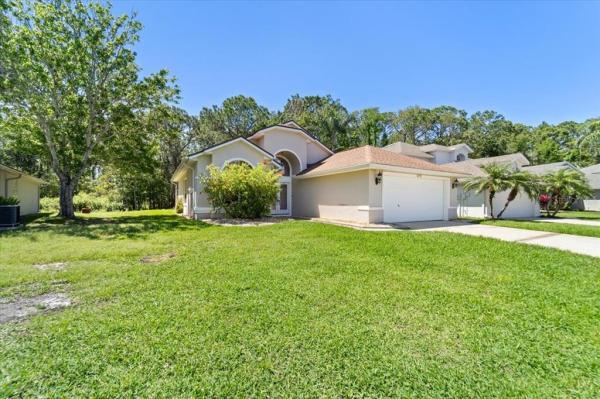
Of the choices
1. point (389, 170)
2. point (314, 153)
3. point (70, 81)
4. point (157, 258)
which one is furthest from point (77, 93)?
point (389, 170)

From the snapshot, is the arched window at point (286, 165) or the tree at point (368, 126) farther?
the tree at point (368, 126)

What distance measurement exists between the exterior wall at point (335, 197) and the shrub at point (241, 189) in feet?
10.3

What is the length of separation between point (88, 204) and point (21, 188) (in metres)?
8.24

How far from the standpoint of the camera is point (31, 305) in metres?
4.51

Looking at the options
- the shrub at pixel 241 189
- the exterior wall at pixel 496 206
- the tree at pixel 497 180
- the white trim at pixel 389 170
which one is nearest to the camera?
the white trim at pixel 389 170

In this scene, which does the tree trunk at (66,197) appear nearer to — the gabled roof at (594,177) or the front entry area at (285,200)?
the front entry area at (285,200)

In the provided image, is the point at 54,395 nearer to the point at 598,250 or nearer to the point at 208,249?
the point at 208,249

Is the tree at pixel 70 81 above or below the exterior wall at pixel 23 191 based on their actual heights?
above

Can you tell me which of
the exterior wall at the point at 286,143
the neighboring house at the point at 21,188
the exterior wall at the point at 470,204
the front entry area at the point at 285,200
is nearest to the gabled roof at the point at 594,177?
the exterior wall at the point at 470,204

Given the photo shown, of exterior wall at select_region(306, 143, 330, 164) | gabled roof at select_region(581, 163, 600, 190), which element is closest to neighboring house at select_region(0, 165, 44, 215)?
exterior wall at select_region(306, 143, 330, 164)

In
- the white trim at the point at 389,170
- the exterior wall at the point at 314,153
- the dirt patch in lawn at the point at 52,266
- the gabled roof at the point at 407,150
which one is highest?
the gabled roof at the point at 407,150

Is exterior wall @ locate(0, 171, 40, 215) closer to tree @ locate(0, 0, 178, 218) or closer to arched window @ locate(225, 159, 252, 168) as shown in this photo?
tree @ locate(0, 0, 178, 218)

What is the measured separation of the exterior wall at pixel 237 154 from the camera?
54.1ft

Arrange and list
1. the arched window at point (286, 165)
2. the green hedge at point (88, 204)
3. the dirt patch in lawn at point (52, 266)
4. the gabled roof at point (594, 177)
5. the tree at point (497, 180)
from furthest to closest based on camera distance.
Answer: the green hedge at point (88, 204)
the gabled roof at point (594, 177)
the arched window at point (286, 165)
the tree at point (497, 180)
the dirt patch in lawn at point (52, 266)
